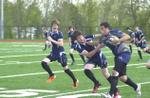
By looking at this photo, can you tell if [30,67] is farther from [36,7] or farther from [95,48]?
[36,7]

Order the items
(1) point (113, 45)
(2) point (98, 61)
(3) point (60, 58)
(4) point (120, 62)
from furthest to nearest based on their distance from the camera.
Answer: (3) point (60, 58) → (2) point (98, 61) → (1) point (113, 45) → (4) point (120, 62)

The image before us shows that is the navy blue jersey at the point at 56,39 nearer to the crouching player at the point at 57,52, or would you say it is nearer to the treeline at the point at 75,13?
the crouching player at the point at 57,52

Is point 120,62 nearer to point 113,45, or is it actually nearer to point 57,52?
point 113,45

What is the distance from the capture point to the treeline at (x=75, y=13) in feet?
215

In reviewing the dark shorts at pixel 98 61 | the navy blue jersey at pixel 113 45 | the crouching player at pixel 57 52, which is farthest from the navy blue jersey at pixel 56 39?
the navy blue jersey at pixel 113 45

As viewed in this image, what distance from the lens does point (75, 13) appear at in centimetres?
6975

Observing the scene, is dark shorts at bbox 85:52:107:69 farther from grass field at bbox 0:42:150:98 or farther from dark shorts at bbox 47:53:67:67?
dark shorts at bbox 47:53:67:67

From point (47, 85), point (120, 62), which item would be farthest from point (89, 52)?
point (47, 85)

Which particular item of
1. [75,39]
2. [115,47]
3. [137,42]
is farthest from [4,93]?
[137,42]

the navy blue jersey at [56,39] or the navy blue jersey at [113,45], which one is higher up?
the navy blue jersey at [113,45]

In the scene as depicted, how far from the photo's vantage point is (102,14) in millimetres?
71688

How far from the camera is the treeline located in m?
65.5

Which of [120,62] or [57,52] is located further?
[57,52]

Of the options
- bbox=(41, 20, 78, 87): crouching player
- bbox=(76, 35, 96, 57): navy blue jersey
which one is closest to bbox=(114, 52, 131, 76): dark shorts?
bbox=(76, 35, 96, 57): navy blue jersey
